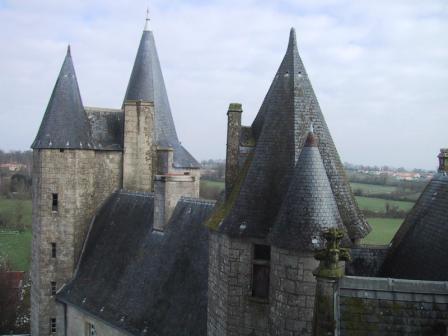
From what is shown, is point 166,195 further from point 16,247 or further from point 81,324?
point 16,247

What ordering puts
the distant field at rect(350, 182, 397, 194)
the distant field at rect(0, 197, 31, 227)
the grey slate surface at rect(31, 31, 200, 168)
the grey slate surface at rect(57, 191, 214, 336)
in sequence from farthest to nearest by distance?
the distant field at rect(0, 197, 31, 227), the distant field at rect(350, 182, 397, 194), the grey slate surface at rect(31, 31, 200, 168), the grey slate surface at rect(57, 191, 214, 336)

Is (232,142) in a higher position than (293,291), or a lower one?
higher

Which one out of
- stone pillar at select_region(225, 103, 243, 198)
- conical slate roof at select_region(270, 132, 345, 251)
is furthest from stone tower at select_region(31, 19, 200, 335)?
conical slate roof at select_region(270, 132, 345, 251)

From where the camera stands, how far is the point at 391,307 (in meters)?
5.89

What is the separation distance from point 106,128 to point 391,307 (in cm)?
1685

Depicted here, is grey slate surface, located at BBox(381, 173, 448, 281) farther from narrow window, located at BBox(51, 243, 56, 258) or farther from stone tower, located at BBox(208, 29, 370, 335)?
narrow window, located at BBox(51, 243, 56, 258)

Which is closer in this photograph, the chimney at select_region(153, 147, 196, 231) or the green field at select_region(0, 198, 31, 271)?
the chimney at select_region(153, 147, 196, 231)

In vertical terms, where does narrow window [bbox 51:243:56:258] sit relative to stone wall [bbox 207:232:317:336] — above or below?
below

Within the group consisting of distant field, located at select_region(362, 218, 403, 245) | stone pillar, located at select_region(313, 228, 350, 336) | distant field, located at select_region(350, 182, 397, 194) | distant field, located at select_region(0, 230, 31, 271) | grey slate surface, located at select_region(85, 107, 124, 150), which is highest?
grey slate surface, located at select_region(85, 107, 124, 150)

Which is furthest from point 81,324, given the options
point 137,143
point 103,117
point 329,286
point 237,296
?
point 329,286

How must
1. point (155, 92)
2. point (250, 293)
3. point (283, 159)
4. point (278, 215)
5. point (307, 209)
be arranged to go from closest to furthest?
point (307, 209), point (278, 215), point (250, 293), point (283, 159), point (155, 92)

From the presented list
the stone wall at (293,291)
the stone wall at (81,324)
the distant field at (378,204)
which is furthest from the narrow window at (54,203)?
the distant field at (378,204)

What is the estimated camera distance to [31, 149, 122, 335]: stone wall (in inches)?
749

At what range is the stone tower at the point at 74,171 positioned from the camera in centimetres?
1903
